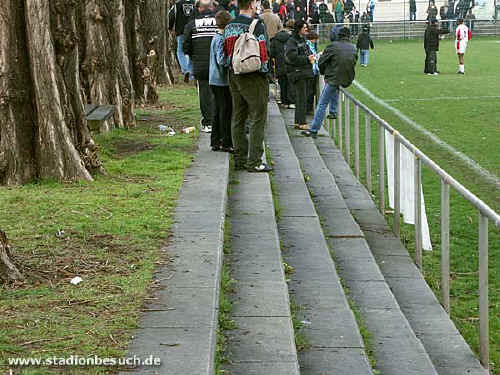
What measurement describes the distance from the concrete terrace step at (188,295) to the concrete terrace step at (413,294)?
1443mm

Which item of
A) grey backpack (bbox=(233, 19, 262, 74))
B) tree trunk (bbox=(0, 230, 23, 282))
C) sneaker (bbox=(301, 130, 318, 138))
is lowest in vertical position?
sneaker (bbox=(301, 130, 318, 138))

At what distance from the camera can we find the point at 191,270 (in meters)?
6.94

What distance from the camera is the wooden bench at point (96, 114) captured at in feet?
42.0

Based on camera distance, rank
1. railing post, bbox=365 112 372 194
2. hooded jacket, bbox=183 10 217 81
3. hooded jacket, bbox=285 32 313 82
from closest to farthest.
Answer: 1. railing post, bbox=365 112 372 194
2. hooded jacket, bbox=183 10 217 81
3. hooded jacket, bbox=285 32 313 82

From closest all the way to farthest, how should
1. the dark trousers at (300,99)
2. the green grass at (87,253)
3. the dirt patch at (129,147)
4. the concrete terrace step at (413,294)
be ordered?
the green grass at (87,253) < the concrete terrace step at (413,294) < the dirt patch at (129,147) < the dark trousers at (300,99)

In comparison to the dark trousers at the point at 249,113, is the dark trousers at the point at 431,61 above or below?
below

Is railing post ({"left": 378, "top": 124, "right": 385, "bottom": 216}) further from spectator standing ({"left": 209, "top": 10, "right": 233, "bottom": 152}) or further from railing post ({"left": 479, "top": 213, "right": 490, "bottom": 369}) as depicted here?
railing post ({"left": 479, "top": 213, "right": 490, "bottom": 369})

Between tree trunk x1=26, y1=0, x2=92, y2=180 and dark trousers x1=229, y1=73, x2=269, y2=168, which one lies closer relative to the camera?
tree trunk x1=26, y1=0, x2=92, y2=180

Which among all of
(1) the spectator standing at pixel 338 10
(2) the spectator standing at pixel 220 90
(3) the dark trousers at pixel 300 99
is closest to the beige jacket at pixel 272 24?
(3) the dark trousers at pixel 300 99

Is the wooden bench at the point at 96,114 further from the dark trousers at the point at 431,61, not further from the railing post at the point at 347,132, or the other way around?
the dark trousers at the point at 431,61

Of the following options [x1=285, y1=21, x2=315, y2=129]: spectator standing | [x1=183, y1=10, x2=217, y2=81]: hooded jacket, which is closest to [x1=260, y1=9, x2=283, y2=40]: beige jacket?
[x1=285, y1=21, x2=315, y2=129]: spectator standing

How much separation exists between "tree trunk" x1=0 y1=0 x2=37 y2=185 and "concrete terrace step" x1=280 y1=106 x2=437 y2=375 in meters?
2.94

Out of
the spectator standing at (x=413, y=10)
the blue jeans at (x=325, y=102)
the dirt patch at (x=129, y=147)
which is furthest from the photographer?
the spectator standing at (x=413, y=10)

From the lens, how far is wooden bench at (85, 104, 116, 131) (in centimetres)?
1279
